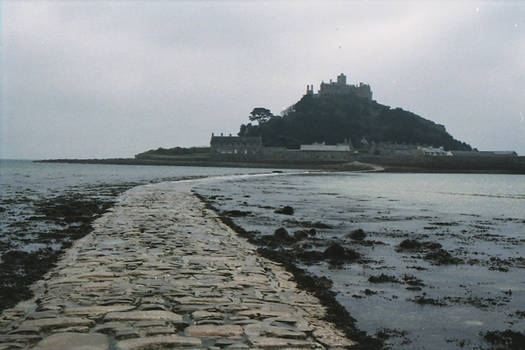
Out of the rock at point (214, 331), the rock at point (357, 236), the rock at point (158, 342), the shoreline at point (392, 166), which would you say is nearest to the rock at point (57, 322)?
the rock at point (158, 342)

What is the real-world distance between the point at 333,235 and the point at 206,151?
131 m

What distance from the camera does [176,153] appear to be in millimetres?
145250

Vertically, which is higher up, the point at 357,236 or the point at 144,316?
the point at 144,316

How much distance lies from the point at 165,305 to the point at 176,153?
465 ft

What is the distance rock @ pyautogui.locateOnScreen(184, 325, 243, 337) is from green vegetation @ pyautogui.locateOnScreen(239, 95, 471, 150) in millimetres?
128574

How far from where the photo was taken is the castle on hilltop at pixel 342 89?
517 feet

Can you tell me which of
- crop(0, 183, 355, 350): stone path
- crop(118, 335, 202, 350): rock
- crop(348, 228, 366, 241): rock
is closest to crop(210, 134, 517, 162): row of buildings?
crop(348, 228, 366, 241): rock

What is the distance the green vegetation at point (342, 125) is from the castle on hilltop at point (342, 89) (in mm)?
3364

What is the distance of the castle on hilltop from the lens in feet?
517

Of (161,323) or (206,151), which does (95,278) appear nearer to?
(161,323)

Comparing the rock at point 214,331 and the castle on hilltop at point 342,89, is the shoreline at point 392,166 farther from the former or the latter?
the rock at point 214,331

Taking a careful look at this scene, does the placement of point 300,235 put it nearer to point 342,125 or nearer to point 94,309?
point 94,309

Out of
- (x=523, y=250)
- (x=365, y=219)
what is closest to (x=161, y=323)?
(x=523, y=250)

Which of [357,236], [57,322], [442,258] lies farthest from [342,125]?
[57,322]
